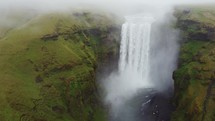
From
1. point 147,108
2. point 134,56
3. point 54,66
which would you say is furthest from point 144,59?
point 54,66

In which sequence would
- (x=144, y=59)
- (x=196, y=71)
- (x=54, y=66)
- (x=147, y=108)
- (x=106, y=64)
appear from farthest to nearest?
1. (x=144, y=59)
2. (x=106, y=64)
3. (x=196, y=71)
4. (x=147, y=108)
5. (x=54, y=66)

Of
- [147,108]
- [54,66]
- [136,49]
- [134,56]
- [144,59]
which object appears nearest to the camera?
[54,66]

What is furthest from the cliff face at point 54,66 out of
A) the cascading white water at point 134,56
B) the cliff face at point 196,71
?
the cliff face at point 196,71

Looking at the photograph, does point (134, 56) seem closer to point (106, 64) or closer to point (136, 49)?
point (136, 49)

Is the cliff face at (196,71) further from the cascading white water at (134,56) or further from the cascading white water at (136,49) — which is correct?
the cascading white water at (134,56)

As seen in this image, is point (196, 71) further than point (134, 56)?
No

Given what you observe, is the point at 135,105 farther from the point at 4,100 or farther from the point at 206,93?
the point at 4,100
